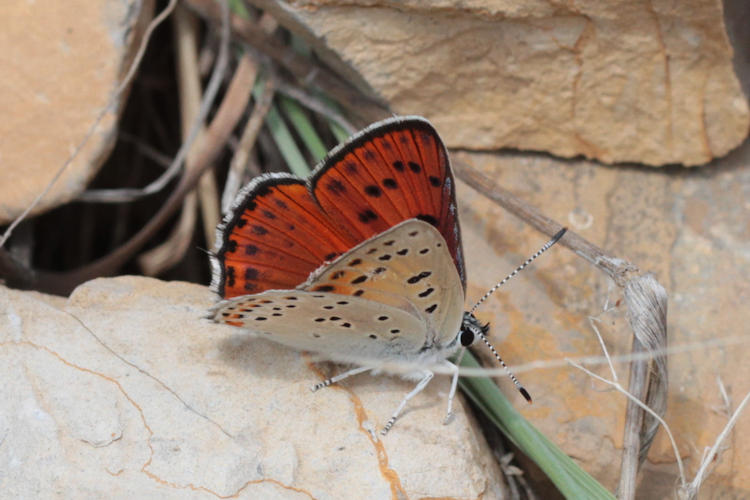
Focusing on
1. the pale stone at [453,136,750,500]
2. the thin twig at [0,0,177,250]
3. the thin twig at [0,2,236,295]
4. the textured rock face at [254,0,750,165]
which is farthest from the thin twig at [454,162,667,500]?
the thin twig at [0,0,177,250]

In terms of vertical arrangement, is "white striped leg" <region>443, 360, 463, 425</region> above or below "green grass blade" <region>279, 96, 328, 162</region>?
below

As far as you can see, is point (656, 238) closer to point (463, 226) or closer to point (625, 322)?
point (625, 322)

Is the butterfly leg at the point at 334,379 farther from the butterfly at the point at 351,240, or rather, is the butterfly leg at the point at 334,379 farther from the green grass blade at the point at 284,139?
the green grass blade at the point at 284,139

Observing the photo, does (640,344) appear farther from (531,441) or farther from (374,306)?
(374,306)

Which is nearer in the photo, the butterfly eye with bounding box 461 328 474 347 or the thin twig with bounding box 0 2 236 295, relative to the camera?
the butterfly eye with bounding box 461 328 474 347

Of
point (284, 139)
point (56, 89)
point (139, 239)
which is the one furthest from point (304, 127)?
point (56, 89)

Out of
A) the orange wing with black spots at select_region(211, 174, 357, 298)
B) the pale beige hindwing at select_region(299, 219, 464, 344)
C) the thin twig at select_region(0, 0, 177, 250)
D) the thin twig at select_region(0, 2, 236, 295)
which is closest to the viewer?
the pale beige hindwing at select_region(299, 219, 464, 344)

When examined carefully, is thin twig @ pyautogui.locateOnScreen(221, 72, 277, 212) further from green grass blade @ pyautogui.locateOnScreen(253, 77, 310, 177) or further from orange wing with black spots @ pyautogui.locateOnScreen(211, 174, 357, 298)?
orange wing with black spots @ pyautogui.locateOnScreen(211, 174, 357, 298)

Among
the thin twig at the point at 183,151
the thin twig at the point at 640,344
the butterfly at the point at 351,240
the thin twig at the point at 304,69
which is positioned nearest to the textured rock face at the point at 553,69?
the thin twig at the point at 304,69
